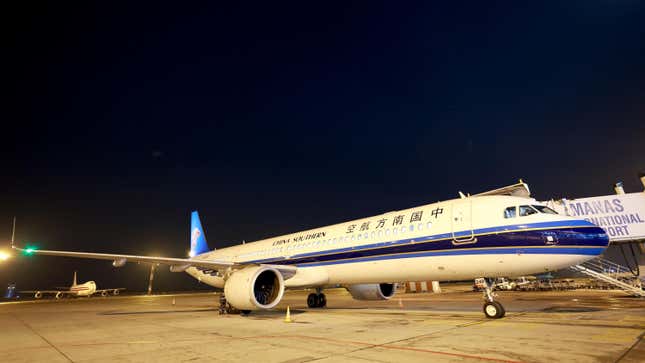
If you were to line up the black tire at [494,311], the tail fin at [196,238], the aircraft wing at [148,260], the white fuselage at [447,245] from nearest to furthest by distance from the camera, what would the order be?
the white fuselage at [447,245]
the black tire at [494,311]
the aircraft wing at [148,260]
the tail fin at [196,238]

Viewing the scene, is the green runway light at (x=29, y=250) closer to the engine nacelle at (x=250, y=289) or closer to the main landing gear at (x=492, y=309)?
the engine nacelle at (x=250, y=289)

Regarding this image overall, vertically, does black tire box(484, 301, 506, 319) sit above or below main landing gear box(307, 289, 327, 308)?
above

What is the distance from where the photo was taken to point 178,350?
21.5 ft

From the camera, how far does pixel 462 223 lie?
421 inches

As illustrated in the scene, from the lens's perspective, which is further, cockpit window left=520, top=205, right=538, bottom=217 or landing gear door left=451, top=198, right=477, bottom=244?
landing gear door left=451, top=198, right=477, bottom=244

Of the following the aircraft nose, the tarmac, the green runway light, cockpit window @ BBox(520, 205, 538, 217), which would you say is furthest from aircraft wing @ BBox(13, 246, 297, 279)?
the aircraft nose

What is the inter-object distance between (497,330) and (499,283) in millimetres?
31594

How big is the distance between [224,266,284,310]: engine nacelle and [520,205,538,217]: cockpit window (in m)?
8.77

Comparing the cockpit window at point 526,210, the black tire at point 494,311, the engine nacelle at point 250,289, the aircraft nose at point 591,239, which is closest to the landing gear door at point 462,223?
the cockpit window at point 526,210

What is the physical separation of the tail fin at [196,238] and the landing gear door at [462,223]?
22.0m

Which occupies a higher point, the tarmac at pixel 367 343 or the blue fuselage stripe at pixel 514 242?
the blue fuselage stripe at pixel 514 242

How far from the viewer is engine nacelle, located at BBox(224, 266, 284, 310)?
491 inches

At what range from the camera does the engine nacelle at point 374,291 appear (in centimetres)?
1596

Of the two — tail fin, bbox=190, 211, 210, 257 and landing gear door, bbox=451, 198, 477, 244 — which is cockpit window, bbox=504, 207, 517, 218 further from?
tail fin, bbox=190, 211, 210, 257
